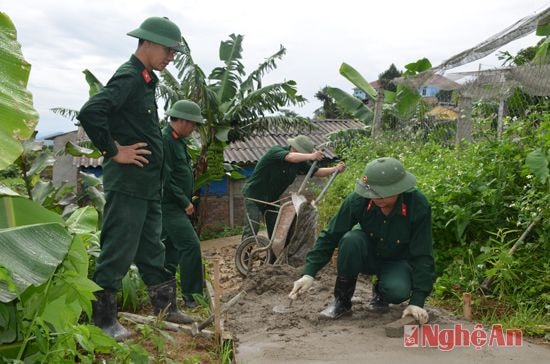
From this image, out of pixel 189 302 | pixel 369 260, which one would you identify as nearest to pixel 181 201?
pixel 189 302

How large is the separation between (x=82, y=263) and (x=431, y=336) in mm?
2255

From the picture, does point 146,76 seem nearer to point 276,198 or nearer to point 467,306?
point 467,306

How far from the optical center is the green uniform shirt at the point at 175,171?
16.6ft

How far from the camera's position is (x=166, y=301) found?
4.23 meters

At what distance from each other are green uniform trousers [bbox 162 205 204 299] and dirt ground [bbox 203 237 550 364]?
39 cm

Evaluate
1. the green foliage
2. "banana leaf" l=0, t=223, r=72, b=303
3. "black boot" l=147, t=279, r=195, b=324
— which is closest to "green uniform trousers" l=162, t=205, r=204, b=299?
"black boot" l=147, t=279, r=195, b=324

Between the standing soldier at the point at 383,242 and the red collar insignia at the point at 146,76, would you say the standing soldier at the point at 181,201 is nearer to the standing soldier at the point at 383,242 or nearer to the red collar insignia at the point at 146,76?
the red collar insignia at the point at 146,76

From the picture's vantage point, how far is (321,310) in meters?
4.48

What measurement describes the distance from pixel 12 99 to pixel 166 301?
6.94 feet

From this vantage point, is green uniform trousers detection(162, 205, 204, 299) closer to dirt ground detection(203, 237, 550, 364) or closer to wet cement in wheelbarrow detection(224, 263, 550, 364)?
dirt ground detection(203, 237, 550, 364)

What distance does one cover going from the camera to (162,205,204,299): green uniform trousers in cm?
510

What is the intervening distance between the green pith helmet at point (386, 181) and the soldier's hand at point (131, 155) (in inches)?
57.4

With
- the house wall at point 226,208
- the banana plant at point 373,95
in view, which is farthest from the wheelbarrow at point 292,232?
the house wall at point 226,208

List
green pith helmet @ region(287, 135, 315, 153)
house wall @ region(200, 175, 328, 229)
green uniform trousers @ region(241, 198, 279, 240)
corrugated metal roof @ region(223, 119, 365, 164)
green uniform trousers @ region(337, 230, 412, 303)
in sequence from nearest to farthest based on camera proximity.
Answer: green uniform trousers @ region(337, 230, 412, 303)
green pith helmet @ region(287, 135, 315, 153)
green uniform trousers @ region(241, 198, 279, 240)
house wall @ region(200, 175, 328, 229)
corrugated metal roof @ region(223, 119, 365, 164)
